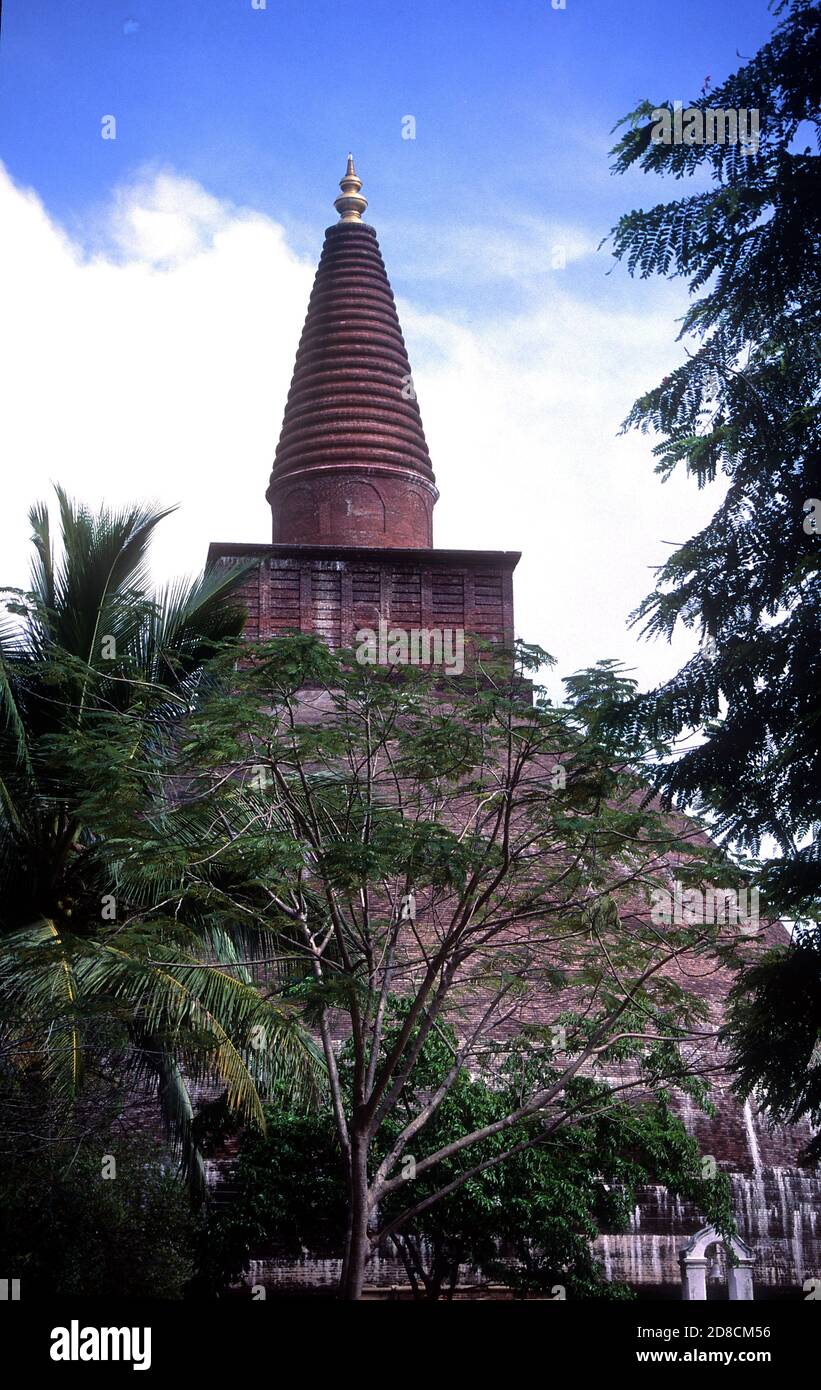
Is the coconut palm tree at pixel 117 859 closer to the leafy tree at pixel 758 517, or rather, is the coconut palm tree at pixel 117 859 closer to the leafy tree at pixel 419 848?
the leafy tree at pixel 419 848

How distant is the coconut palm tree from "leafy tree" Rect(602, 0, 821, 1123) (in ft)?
12.2

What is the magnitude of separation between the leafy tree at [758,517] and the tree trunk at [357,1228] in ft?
9.55

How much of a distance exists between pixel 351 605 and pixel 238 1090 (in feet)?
41.6

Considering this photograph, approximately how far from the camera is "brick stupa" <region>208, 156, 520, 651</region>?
23672 mm

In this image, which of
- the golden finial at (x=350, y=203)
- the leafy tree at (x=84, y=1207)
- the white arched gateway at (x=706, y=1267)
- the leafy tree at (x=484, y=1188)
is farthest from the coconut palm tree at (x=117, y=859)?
the golden finial at (x=350, y=203)

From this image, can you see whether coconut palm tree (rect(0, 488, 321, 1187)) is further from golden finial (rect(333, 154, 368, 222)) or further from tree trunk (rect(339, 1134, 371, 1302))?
golden finial (rect(333, 154, 368, 222))

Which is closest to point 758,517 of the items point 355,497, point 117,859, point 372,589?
point 117,859

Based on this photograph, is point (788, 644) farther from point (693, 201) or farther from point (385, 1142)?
point (385, 1142)

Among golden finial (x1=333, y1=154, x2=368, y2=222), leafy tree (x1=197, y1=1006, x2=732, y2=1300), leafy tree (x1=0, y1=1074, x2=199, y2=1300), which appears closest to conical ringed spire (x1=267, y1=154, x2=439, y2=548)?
golden finial (x1=333, y1=154, x2=368, y2=222)

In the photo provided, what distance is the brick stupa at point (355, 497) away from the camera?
77.7ft

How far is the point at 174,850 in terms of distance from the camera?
34.3ft

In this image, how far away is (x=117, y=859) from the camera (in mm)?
11641

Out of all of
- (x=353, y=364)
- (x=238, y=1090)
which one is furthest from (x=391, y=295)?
(x=238, y=1090)

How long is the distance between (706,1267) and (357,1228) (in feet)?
28.3
